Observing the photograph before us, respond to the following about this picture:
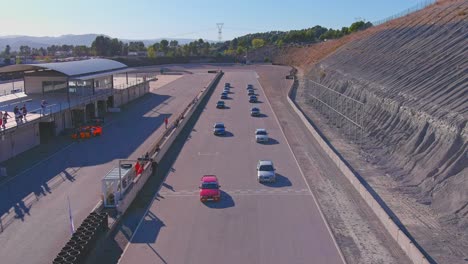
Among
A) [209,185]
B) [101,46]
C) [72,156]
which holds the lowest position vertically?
[72,156]

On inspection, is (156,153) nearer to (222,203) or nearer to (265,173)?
(265,173)

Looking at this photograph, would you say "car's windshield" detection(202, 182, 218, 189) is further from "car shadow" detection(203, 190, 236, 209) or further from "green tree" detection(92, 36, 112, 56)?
"green tree" detection(92, 36, 112, 56)

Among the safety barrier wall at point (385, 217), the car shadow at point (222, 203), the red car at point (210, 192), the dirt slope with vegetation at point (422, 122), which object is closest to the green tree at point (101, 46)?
the dirt slope with vegetation at point (422, 122)

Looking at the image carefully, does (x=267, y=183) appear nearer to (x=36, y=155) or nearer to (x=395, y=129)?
(x=395, y=129)

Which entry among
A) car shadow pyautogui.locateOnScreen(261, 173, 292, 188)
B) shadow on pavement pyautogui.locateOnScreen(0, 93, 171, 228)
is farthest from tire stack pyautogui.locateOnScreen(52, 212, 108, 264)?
car shadow pyautogui.locateOnScreen(261, 173, 292, 188)

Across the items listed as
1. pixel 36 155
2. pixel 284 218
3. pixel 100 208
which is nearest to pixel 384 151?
pixel 284 218

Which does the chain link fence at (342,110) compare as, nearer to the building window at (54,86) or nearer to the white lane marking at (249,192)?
the white lane marking at (249,192)

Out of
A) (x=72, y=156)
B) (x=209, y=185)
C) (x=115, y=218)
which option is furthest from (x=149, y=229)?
(x=72, y=156)
